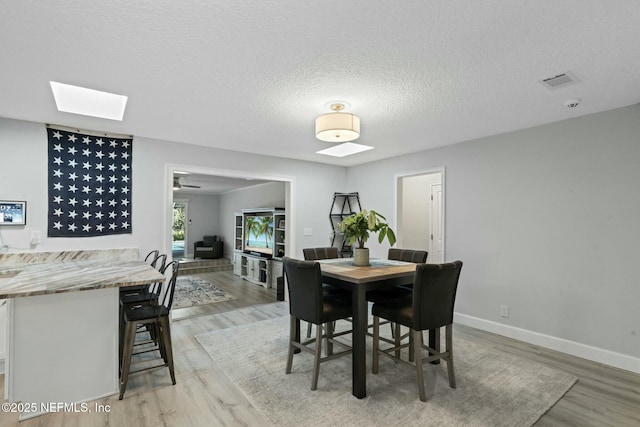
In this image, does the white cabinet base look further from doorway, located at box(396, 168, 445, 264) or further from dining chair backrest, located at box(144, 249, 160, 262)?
doorway, located at box(396, 168, 445, 264)

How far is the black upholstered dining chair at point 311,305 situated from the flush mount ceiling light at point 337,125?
1.18m

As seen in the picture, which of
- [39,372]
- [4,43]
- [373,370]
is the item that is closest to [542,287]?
[373,370]

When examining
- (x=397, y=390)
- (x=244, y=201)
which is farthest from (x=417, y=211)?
(x=244, y=201)

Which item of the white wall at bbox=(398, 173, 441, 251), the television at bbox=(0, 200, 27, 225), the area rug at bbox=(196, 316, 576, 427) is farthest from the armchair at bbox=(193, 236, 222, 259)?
the area rug at bbox=(196, 316, 576, 427)

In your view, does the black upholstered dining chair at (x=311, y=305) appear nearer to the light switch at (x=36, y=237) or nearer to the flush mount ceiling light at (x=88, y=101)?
the flush mount ceiling light at (x=88, y=101)

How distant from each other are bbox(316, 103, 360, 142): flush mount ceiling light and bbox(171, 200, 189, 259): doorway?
8571 millimetres

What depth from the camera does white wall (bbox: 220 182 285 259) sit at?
7.13 meters

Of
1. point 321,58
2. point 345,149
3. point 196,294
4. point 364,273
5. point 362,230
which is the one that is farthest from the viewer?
point 196,294

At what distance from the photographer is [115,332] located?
2.35 metres

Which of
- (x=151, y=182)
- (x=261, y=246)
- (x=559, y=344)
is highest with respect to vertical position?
(x=151, y=182)

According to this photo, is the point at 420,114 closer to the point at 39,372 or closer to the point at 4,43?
the point at 4,43

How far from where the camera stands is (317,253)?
3.84 metres

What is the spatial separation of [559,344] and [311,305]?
274 cm

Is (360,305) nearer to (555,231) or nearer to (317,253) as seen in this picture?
(317,253)
